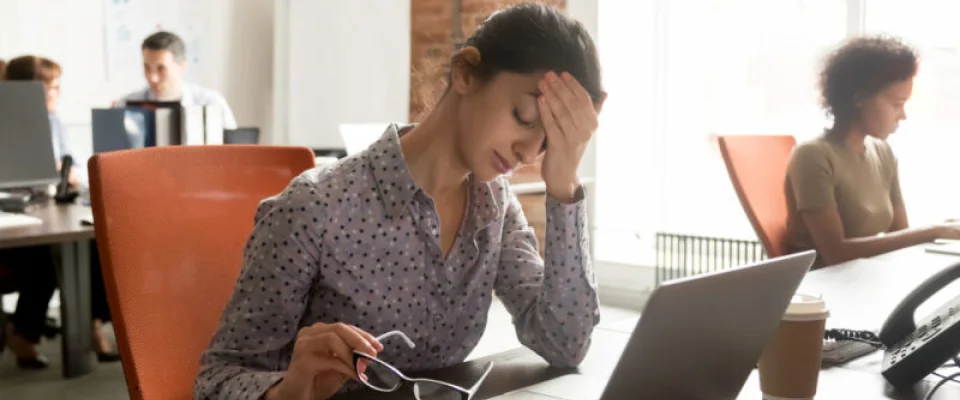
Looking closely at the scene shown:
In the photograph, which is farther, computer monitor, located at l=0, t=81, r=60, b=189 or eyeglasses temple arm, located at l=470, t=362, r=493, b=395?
computer monitor, located at l=0, t=81, r=60, b=189

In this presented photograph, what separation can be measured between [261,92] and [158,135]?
226 centimetres

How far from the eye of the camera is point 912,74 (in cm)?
261

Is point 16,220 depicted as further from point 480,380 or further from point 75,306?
point 480,380

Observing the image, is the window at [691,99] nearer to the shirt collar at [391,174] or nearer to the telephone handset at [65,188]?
the telephone handset at [65,188]

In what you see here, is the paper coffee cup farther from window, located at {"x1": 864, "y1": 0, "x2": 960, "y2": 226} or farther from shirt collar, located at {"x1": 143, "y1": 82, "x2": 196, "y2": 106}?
shirt collar, located at {"x1": 143, "y1": 82, "x2": 196, "y2": 106}

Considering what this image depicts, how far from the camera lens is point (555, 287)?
1.32m

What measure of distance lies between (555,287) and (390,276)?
8.7 inches

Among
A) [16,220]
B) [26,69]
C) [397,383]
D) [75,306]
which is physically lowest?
[75,306]

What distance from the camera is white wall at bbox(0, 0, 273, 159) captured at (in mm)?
4543

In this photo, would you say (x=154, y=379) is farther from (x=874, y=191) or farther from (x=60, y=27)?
(x=60, y=27)

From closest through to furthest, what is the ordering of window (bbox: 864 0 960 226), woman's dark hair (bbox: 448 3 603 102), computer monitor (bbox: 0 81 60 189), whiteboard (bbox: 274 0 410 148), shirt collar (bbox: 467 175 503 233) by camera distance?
1. woman's dark hair (bbox: 448 3 603 102)
2. shirt collar (bbox: 467 175 503 233)
3. computer monitor (bbox: 0 81 60 189)
4. window (bbox: 864 0 960 226)
5. whiteboard (bbox: 274 0 410 148)

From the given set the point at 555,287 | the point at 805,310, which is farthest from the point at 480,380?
the point at 805,310

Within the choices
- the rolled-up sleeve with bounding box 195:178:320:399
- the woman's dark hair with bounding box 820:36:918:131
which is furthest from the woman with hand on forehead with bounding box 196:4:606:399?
the woman's dark hair with bounding box 820:36:918:131

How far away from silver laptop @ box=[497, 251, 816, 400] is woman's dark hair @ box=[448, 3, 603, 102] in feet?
1.25
